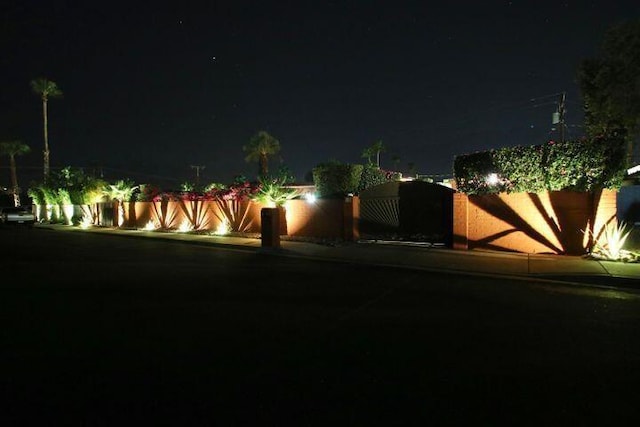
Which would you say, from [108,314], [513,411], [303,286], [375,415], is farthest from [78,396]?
[303,286]

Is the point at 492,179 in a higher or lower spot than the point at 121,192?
lower

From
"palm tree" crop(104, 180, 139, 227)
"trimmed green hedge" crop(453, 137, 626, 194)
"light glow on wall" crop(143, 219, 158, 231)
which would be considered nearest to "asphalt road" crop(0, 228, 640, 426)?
"trimmed green hedge" crop(453, 137, 626, 194)

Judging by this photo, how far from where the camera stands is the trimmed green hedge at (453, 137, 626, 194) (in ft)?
47.2

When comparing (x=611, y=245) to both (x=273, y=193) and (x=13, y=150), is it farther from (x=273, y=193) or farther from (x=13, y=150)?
(x=13, y=150)

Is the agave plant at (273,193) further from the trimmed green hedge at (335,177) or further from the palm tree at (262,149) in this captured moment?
the palm tree at (262,149)

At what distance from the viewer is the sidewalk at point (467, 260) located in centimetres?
1160

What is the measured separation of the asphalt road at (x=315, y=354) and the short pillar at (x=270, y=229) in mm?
7478

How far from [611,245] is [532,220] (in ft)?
7.68

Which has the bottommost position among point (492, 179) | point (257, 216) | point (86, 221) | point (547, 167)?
point (86, 221)

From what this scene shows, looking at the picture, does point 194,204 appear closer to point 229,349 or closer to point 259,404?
point 229,349

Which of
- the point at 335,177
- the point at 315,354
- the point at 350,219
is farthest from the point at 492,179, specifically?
the point at 315,354

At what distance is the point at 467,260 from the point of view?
14609mm

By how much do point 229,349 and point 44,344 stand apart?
235 centimetres

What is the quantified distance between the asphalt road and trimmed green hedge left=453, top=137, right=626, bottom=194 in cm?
539
